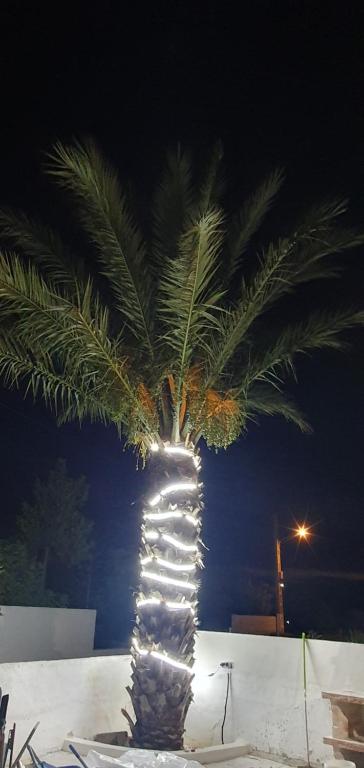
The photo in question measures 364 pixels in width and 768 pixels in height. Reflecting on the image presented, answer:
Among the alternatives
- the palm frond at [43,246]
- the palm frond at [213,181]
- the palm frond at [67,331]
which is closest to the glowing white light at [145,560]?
the palm frond at [67,331]

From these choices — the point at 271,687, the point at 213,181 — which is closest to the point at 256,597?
the point at 271,687

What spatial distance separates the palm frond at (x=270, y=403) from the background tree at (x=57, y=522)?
11618 mm

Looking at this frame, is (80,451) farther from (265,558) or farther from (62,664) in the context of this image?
(62,664)

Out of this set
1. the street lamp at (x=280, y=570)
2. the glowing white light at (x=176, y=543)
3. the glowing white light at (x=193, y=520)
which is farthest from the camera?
the street lamp at (x=280, y=570)

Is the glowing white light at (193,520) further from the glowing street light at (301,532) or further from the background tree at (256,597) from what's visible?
the background tree at (256,597)

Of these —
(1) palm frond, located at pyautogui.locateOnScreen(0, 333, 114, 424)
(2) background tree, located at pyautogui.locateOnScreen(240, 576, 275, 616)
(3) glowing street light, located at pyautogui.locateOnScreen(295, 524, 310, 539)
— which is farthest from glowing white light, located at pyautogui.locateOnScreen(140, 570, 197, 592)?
(2) background tree, located at pyautogui.locateOnScreen(240, 576, 275, 616)

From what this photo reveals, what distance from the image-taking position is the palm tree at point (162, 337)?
6738mm

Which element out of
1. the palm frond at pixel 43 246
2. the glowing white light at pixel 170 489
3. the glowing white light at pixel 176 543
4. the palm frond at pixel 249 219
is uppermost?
the palm frond at pixel 249 219

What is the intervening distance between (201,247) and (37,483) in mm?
15159

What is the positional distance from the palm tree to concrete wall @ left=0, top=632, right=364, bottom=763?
2.08 feet

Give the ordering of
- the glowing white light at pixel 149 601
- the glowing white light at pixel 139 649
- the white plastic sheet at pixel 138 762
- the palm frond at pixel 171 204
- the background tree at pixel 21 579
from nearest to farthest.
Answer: the white plastic sheet at pixel 138 762 < the glowing white light at pixel 139 649 < the glowing white light at pixel 149 601 < the palm frond at pixel 171 204 < the background tree at pixel 21 579

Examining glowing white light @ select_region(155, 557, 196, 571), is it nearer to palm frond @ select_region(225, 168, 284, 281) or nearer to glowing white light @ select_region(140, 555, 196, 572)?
glowing white light @ select_region(140, 555, 196, 572)

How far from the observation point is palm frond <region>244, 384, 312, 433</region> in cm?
888

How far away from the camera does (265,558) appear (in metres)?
28.8
